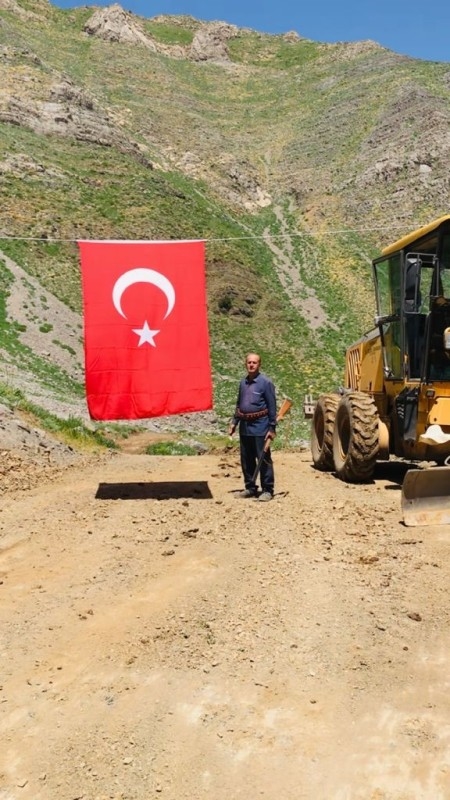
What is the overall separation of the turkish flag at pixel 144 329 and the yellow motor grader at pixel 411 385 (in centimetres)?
268

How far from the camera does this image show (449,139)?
55.2 meters

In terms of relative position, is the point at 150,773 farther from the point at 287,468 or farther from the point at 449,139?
the point at 449,139

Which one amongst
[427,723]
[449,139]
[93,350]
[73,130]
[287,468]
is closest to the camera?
[427,723]

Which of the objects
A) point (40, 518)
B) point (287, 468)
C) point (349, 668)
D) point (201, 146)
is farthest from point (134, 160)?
point (349, 668)

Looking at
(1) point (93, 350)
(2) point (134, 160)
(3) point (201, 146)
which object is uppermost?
(3) point (201, 146)

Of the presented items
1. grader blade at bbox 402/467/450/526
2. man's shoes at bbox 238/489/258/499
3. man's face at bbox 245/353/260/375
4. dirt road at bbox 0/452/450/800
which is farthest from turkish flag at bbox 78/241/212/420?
grader blade at bbox 402/467/450/526

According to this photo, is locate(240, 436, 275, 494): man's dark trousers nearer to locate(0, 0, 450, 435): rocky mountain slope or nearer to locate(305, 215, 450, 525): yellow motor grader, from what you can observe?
locate(305, 215, 450, 525): yellow motor grader

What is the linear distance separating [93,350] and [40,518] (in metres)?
2.48

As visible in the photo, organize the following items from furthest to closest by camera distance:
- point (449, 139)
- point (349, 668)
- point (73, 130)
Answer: point (449, 139) < point (73, 130) < point (349, 668)

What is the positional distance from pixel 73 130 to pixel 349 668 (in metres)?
53.8

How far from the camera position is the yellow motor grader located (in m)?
7.76

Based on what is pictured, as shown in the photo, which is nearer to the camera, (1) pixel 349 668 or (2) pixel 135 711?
(2) pixel 135 711

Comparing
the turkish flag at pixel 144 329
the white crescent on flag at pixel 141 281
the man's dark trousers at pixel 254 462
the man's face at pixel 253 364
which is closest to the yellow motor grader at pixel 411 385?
the man's dark trousers at pixel 254 462

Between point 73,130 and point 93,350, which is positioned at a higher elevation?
point 73,130
